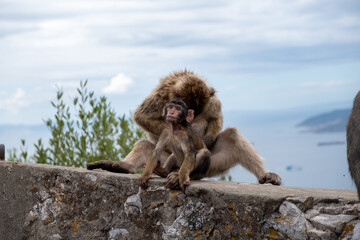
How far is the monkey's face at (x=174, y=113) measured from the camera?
4961mm

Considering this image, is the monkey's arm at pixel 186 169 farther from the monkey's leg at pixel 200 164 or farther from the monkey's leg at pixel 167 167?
the monkey's leg at pixel 167 167

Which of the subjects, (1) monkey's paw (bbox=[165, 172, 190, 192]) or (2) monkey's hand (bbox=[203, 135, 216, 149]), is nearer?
(1) monkey's paw (bbox=[165, 172, 190, 192])

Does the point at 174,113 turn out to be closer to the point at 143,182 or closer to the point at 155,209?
the point at 143,182

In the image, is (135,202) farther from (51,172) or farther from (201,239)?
(51,172)

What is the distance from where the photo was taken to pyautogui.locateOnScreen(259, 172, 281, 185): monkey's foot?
214 inches

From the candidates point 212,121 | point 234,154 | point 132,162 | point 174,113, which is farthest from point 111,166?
point 234,154

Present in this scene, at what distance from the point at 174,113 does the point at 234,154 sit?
3.81ft

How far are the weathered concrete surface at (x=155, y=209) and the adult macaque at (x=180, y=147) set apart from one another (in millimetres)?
143

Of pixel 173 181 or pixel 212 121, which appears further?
pixel 212 121

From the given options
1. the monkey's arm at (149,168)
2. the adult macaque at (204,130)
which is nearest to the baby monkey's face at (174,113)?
the monkey's arm at (149,168)

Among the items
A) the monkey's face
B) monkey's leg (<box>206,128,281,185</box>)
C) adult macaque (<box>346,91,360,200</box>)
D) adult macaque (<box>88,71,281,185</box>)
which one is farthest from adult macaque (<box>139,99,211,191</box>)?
adult macaque (<box>346,91,360,200</box>)

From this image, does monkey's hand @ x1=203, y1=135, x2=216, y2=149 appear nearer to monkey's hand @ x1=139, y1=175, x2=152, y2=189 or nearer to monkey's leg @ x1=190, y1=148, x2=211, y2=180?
monkey's leg @ x1=190, y1=148, x2=211, y2=180

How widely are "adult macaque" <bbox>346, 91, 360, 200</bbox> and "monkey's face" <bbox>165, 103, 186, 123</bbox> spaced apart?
1.53m

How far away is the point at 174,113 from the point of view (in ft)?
16.3
